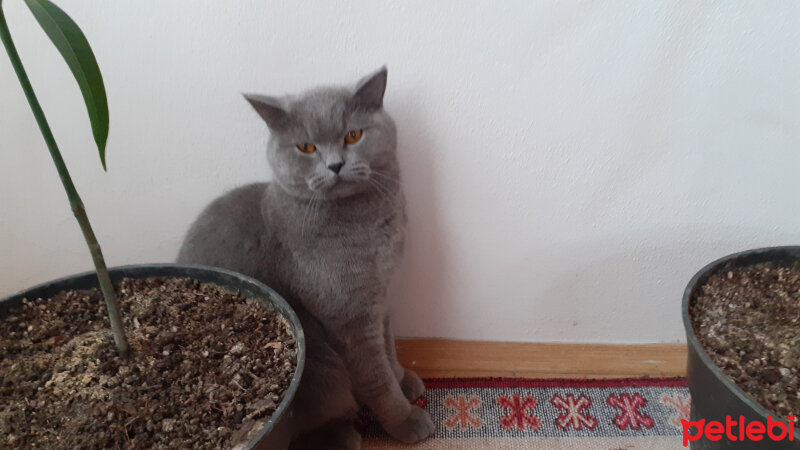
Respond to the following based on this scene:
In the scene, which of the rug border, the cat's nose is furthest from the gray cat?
the rug border

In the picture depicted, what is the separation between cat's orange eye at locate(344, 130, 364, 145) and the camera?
824mm

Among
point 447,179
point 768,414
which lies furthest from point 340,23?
point 768,414

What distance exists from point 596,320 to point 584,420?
248mm

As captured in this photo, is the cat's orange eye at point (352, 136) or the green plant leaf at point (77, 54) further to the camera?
the cat's orange eye at point (352, 136)

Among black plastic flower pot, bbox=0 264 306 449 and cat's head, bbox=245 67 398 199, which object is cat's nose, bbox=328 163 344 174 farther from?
black plastic flower pot, bbox=0 264 306 449

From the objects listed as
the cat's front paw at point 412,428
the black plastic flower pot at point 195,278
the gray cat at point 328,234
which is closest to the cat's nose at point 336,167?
the gray cat at point 328,234

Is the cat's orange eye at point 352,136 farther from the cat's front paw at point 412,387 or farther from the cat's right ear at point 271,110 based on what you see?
the cat's front paw at point 412,387

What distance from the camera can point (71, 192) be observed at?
0.62 meters

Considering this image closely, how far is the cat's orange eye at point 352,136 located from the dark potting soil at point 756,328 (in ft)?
2.14

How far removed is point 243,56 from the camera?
0.96 metres

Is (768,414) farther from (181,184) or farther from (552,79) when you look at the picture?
(181,184)

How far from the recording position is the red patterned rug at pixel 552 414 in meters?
1.04

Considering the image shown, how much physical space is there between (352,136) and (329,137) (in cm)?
4

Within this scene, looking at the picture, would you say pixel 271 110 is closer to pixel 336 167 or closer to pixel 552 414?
pixel 336 167
